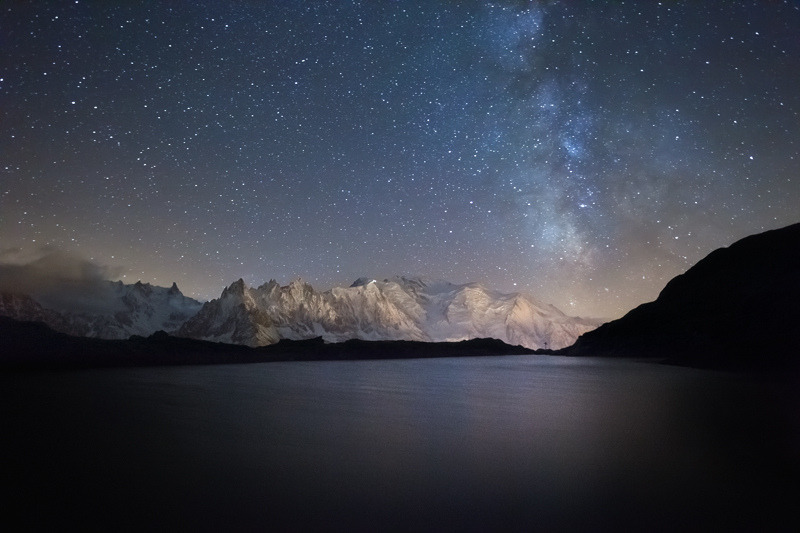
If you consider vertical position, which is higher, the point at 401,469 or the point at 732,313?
the point at 732,313

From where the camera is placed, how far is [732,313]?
5571 inches

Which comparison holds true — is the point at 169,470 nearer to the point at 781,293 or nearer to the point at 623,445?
the point at 623,445

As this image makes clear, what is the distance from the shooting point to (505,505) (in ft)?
37.8

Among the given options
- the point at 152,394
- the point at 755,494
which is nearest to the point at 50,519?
the point at 755,494

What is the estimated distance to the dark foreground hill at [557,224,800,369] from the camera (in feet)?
370

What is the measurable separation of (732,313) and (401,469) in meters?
160

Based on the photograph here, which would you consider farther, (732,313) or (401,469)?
(732,313)

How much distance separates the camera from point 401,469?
1509cm

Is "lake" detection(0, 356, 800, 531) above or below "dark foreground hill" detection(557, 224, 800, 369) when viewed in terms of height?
below

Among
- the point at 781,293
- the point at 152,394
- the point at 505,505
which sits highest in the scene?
the point at 781,293

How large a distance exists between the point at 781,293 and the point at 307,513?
508 ft

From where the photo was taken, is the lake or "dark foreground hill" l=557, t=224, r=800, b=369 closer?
the lake

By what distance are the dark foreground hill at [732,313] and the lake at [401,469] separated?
9040 centimetres

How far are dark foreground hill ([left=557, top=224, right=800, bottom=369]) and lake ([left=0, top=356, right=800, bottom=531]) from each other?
297 ft
